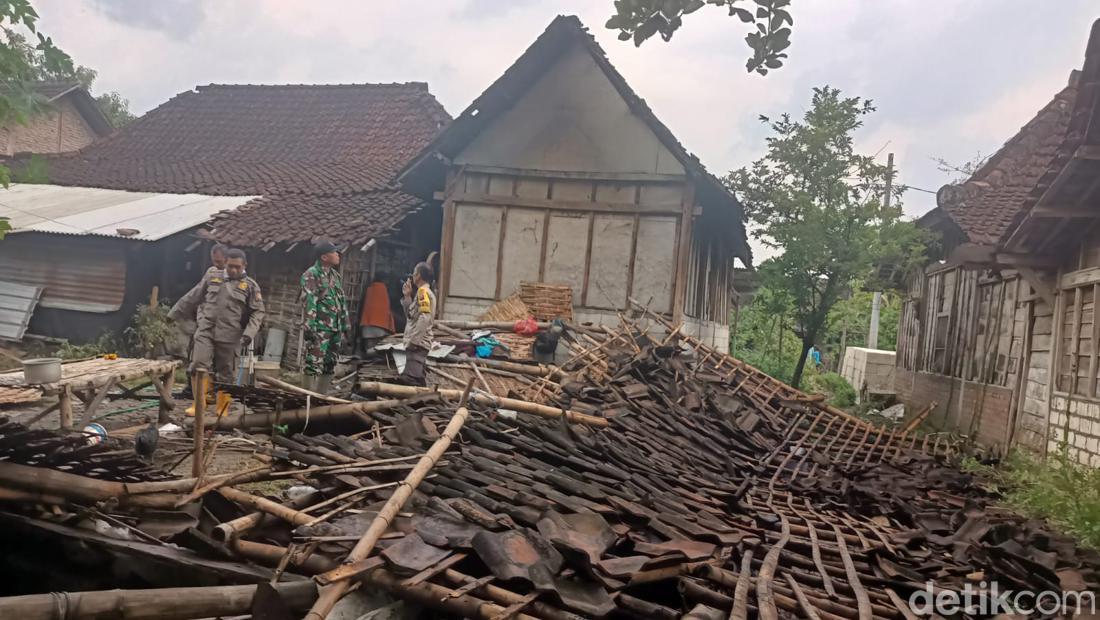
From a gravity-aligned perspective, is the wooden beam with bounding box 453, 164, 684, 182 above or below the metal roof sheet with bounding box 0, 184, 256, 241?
above

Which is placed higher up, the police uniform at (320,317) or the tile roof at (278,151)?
the tile roof at (278,151)

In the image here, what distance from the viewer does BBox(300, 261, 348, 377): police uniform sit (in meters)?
7.46

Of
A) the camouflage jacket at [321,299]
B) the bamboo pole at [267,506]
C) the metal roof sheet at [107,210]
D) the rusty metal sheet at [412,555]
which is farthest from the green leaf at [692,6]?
the metal roof sheet at [107,210]

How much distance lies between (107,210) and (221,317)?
385 inches

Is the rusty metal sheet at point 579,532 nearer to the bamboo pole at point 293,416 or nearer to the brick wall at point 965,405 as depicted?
the bamboo pole at point 293,416

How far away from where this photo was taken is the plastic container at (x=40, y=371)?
6.16 metres

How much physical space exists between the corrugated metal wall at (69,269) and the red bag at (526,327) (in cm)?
856

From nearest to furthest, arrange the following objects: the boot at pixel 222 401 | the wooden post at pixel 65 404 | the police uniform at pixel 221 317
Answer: the boot at pixel 222 401 < the wooden post at pixel 65 404 < the police uniform at pixel 221 317

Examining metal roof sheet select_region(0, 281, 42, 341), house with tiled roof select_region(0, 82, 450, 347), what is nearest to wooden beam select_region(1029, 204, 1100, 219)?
house with tiled roof select_region(0, 82, 450, 347)

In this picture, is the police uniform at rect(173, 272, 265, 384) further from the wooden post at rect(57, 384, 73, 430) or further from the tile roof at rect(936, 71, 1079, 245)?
the tile roof at rect(936, 71, 1079, 245)

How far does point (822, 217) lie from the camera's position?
45.3ft

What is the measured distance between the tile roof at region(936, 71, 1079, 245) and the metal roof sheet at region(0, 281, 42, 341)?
1667 centimetres

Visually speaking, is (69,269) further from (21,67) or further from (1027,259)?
(1027,259)

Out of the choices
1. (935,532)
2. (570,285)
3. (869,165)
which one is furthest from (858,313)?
(935,532)
